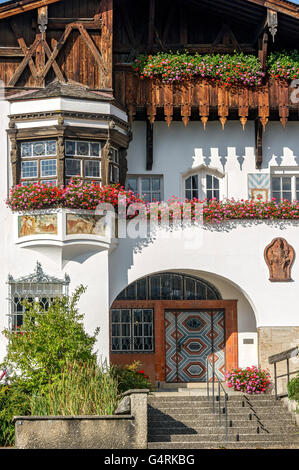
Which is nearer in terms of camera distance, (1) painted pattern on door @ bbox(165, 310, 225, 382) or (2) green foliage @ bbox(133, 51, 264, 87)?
(2) green foliage @ bbox(133, 51, 264, 87)

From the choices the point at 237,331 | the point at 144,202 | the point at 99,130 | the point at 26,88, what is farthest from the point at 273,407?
the point at 26,88

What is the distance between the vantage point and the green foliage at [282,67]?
88.7ft

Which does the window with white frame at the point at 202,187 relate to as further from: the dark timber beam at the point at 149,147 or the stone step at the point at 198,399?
the stone step at the point at 198,399

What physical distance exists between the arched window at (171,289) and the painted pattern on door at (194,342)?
447 mm

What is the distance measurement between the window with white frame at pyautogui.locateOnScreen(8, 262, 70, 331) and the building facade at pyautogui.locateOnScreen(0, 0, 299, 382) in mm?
34

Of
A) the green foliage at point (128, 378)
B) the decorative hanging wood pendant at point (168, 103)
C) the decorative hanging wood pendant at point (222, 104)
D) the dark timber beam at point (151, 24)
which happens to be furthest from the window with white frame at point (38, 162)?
the green foliage at point (128, 378)

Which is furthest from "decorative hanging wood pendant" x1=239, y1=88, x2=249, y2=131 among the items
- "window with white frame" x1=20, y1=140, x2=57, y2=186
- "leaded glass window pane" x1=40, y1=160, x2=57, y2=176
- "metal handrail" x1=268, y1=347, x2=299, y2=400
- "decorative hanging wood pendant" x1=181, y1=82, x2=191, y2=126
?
"metal handrail" x1=268, y1=347, x2=299, y2=400

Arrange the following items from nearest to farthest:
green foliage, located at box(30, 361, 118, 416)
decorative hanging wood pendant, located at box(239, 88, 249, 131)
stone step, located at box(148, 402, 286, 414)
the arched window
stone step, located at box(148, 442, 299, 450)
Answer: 1. green foliage, located at box(30, 361, 118, 416)
2. stone step, located at box(148, 442, 299, 450)
3. stone step, located at box(148, 402, 286, 414)
4. decorative hanging wood pendant, located at box(239, 88, 249, 131)
5. the arched window

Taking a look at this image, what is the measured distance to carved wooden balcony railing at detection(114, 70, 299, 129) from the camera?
26766 mm

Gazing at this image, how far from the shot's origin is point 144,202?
25.8 m

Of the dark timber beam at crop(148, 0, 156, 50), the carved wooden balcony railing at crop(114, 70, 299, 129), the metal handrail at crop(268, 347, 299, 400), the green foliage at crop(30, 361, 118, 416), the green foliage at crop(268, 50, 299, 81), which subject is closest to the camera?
the green foliage at crop(30, 361, 118, 416)

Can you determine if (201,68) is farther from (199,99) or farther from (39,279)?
(39,279)

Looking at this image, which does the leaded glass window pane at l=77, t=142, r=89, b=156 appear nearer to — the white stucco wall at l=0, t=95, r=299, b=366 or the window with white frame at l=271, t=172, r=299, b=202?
the white stucco wall at l=0, t=95, r=299, b=366

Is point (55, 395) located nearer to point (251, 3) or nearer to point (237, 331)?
point (237, 331)
